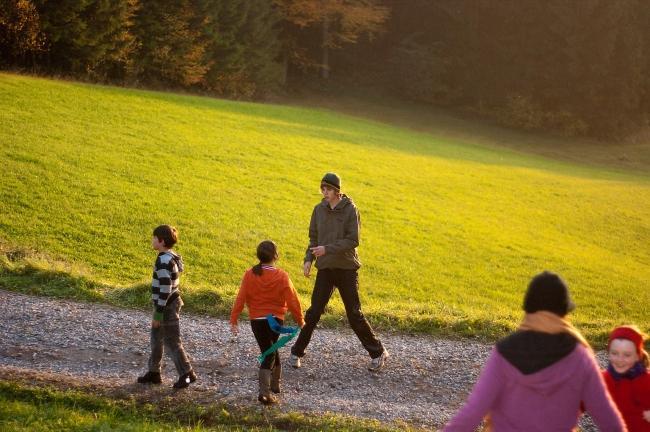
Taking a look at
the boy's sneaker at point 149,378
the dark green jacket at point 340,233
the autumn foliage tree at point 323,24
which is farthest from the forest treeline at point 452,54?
the boy's sneaker at point 149,378

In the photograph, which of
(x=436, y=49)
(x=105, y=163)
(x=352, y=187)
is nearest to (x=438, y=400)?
(x=105, y=163)

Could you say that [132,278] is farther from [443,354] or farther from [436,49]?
[436,49]

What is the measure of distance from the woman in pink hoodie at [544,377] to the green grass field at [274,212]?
Answer: 665 centimetres

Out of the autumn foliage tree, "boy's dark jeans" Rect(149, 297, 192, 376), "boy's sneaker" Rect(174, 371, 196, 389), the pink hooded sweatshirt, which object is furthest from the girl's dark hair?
the autumn foliage tree

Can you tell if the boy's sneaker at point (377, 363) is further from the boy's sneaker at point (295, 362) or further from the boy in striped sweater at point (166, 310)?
the boy in striped sweater at point (166, 310)

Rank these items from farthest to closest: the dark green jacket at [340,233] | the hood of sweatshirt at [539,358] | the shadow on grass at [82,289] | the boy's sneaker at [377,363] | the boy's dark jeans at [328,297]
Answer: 1. the shadow on grass at [82,289]
2. the boy's sneaker at [377,363]
3. the boy's dark jeans at [328,297]
4. the dark green jacket at [340,233]
5. the hood of sweatshirt at [539,358]

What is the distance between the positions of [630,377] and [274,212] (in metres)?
15.0

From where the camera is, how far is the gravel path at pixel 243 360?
7.35m

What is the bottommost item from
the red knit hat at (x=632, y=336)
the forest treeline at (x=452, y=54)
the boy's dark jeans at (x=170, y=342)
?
the boy's dark jeans at (x=170, y=342)

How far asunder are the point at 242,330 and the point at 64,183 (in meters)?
9.94

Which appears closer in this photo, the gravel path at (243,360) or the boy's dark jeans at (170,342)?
the boy's dark jeans at (170,342)

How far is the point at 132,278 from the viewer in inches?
504

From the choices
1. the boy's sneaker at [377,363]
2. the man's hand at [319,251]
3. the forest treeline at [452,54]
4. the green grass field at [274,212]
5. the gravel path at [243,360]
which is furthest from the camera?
the forest treeline at [452,54]

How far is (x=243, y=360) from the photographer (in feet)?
27.3
